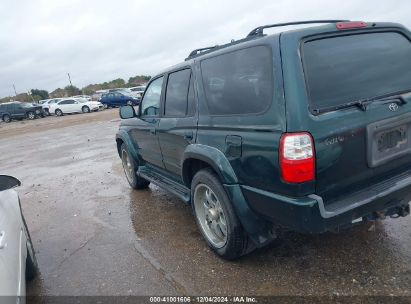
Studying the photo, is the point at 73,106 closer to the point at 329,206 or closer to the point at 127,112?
the point at 127,112

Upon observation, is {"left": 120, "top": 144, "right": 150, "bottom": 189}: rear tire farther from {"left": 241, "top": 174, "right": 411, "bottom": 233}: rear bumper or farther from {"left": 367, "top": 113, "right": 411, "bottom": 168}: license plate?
{"left": 367, "top": 113, "right": 411, "bottom": 168}: license plate

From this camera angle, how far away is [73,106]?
33594 millimetres

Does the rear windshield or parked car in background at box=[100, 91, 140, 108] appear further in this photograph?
parked car in background at box=[100, 91, 140, 108]

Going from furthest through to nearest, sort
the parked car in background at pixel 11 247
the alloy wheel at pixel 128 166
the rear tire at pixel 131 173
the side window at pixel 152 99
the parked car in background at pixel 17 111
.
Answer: the parked car in background at pixel 17 111, the alloy wheel at pixel 128 166, the rear tire at pixel 131 173, the side window at pixel 152 99, the parked car in background at pixel 11 247

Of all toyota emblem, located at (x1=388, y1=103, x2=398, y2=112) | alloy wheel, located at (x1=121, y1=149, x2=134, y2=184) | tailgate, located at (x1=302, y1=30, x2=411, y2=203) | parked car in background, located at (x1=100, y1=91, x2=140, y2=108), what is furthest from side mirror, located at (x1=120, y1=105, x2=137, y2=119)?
parked car in background, located at (x1=100, y1=91, x2=140, y2=108)

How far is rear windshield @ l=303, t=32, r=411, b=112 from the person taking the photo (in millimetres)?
2674

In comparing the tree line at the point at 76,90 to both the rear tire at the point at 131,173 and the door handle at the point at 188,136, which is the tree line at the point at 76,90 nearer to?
the rear tire at the point at 131,173

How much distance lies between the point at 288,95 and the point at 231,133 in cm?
67

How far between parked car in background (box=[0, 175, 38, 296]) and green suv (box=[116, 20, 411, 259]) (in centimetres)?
162

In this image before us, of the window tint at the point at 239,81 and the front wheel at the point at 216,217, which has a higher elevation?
the window tint at the point at 239,81

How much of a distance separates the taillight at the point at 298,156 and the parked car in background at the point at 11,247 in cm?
191

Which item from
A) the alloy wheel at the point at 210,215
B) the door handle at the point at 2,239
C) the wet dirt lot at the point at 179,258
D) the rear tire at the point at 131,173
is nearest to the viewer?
the door handle at the point at 2,239

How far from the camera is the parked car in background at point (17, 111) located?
32.3 metres

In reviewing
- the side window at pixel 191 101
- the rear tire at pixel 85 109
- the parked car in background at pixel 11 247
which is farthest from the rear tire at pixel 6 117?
the side window at pixel 191 101
